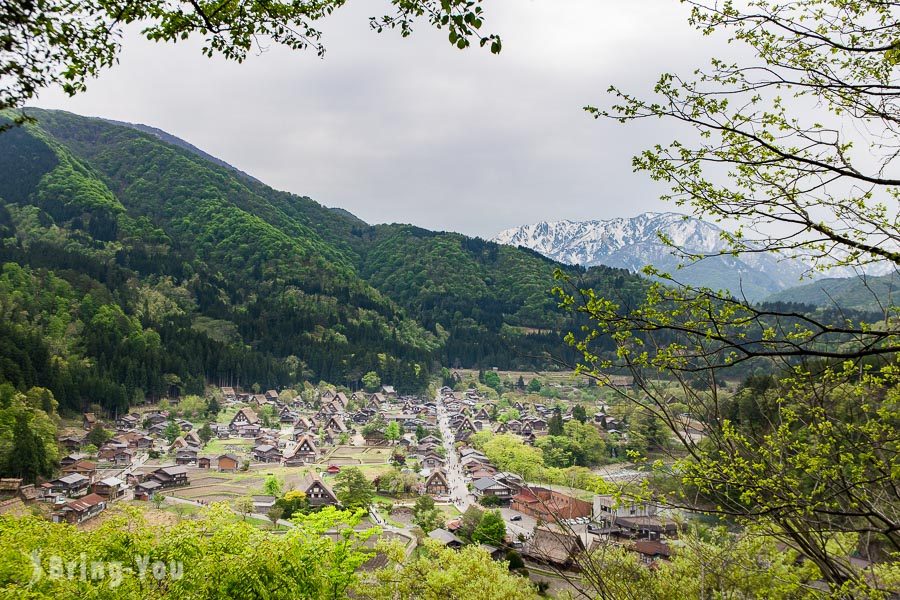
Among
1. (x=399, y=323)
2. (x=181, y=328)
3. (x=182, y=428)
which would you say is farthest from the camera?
(x=399, y=323)

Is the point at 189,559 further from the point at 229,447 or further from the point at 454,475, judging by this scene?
the point at 229,447

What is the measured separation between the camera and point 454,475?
3166 centimetres

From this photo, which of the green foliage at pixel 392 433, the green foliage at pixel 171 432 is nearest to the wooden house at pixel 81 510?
the green foliage at pixel 171 432

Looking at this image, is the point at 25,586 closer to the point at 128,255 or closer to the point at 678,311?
the point at 678,311

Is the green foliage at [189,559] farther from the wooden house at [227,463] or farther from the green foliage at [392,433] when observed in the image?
the green foliage at [392,433]

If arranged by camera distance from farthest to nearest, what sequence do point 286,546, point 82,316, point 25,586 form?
1. point 82,316
2. point 286,546
3. point 25,586

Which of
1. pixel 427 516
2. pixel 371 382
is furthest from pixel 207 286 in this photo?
pixel 427 516

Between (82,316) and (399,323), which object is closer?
(82,316)

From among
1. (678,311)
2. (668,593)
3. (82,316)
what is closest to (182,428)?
(82,316)

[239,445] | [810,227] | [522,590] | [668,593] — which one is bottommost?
[239,445]

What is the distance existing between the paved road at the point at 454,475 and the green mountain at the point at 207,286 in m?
8.35

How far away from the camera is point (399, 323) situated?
8362cm

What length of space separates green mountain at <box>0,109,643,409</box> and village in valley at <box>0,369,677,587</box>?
579 centimetres

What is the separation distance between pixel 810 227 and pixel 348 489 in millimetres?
24608
